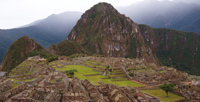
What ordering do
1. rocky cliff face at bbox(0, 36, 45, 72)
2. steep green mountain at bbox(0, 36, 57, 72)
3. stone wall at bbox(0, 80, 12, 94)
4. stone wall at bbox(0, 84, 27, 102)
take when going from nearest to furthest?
stone wall at bbox(0, 84, 27, 102)
stone wall at bbox(0, 80, 12, 94)
rocky cliff face at bbox(0, 36, 45, 72)
steep green mountain at bbox(0, 36, 57, 72)

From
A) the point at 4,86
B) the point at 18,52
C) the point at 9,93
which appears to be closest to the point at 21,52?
the point at 18,52

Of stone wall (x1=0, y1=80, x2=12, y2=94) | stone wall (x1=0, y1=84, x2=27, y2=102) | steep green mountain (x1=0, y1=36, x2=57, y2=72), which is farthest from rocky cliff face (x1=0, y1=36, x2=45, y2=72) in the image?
stone wall (x1=0, y1=84, x2=27, y2=102)

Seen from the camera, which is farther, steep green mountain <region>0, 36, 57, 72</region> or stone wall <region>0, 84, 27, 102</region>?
steep green mountain <region>0, 36, 57, 72</region>

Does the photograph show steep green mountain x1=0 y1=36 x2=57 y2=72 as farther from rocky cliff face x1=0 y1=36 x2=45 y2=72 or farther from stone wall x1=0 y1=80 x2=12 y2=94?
stone wall x1=0 y1=80 x2=12 y2=94

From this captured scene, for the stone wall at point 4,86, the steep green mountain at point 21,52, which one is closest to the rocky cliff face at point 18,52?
the steep green mountain at point 21,52

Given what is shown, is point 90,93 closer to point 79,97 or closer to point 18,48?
point 79,97

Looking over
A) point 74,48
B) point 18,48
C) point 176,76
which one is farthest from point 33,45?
point 176,76

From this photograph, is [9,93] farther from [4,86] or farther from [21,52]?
[21,52]

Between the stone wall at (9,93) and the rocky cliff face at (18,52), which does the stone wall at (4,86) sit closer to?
the stone wall at (9,93)
